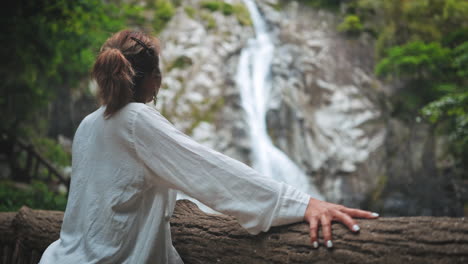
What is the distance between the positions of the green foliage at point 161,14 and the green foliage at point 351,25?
6270 mm

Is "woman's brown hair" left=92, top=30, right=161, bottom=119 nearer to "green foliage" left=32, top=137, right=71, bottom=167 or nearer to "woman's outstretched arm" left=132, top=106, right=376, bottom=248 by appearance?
"woman's outstretched arm" left=132, top=106, right=376, bottom=248

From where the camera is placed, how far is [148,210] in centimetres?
159

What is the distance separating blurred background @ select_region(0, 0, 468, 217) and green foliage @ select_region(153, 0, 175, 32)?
0.06 m

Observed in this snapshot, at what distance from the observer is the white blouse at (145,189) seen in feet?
4.75

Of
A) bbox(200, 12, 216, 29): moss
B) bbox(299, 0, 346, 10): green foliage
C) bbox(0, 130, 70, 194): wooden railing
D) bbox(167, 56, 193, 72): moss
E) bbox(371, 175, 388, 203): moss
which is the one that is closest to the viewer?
bbox(0, 130, 70, 194): wooden railing

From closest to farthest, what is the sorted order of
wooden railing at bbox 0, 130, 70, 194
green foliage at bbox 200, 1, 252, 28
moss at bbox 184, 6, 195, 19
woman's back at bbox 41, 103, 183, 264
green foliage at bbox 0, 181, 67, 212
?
woman's back at bbox 41, 103, 183, 264 → green foliage at bbox 0, 181, 67, 212 → wooden railing at bbox 0, 130, 70, 194 → moss at bbox 184, 6, 195, 19 → green foliage at bbox 200, 1, 252, 28

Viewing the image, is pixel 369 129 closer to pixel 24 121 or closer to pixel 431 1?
pixel 431 1

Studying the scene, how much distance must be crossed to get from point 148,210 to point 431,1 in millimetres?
13040

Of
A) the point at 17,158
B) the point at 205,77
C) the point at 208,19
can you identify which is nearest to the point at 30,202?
the point at 17,158

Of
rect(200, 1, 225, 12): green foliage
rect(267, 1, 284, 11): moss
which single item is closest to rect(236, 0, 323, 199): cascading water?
rect(267, 1, 284, 11): moss

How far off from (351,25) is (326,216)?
42.2 ft

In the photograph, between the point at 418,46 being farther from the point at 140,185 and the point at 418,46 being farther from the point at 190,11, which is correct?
the point at 140,185

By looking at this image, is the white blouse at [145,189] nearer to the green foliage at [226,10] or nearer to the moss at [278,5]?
the green foliage at [226,10]

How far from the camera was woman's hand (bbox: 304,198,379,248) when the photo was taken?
4.53 ft
